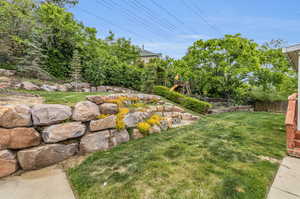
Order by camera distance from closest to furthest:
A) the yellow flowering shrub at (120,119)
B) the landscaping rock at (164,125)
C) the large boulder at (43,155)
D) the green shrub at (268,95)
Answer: the large boulder at (43,155)
the yellow flowering shrub at (120,119)
the landscaping rock at (164,125)
the green shrub at (268,95)

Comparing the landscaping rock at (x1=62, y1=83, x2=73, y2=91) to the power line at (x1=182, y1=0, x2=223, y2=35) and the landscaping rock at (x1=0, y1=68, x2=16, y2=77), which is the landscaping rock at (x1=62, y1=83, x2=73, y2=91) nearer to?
the landscaping rock at (x1=0, y1=68, x2=16, y2=77)

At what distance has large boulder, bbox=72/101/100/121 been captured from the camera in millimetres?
2693

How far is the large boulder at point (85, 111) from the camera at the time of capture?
2693 mm

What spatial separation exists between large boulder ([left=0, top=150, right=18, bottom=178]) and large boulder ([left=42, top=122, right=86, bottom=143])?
1.45 ft

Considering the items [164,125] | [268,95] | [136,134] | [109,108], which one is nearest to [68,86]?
[109,108]

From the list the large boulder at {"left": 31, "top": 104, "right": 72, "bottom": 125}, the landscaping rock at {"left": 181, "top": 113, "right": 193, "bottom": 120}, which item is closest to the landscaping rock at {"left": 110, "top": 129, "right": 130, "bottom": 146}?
the large boulder at {"left": 31, "top": 104, "right": 72, "bottom": 125}

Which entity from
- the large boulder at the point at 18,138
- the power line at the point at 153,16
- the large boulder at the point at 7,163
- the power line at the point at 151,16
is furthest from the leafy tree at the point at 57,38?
the large boulder at the point at 7,163

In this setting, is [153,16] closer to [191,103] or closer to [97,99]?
[191,103]

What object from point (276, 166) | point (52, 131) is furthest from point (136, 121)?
point (276, 166)

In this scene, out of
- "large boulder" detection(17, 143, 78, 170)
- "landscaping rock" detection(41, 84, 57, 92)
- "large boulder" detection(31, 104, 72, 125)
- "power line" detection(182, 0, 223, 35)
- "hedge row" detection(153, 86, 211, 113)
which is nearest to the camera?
"large boulder" detection(17, 143, 78, 170)

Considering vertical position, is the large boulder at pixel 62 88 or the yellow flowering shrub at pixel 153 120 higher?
the large boulder at pixel 62 88

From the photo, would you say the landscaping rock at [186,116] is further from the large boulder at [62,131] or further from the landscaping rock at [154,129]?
the large boulder at [62,131]

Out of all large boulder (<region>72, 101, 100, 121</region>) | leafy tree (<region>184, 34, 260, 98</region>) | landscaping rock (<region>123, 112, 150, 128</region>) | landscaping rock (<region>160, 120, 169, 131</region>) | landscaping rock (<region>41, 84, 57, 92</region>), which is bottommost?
landscaping rock (<region>160, 120, 169, 131</region>)

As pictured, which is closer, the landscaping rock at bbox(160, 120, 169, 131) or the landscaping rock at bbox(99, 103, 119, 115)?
the landscaping rock at bbox(99, 103, 119, 115)
